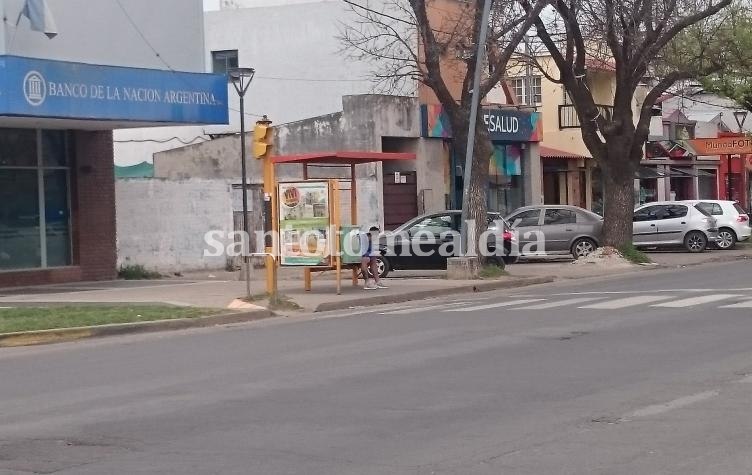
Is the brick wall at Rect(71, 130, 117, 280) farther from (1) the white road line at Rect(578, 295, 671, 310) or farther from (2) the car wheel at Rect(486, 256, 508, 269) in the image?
(1) the white road line at Rect(578, 295, 671, 310)

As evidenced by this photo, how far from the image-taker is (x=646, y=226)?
35.1 m

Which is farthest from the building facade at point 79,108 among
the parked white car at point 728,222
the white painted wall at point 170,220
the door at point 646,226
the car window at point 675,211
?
the parked white car at point 728,222

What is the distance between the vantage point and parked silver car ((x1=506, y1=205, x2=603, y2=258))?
3117 centimetres

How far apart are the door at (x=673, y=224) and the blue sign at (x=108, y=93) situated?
16625 mm

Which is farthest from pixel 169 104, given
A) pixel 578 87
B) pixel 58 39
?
pixel 578 87

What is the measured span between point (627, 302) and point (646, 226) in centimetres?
1734

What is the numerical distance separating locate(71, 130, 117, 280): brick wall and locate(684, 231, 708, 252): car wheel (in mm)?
17975

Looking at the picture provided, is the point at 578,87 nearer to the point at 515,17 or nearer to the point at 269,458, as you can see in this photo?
the point at 515,17

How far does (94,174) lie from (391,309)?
890cm

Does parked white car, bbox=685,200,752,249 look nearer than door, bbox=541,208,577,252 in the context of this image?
No

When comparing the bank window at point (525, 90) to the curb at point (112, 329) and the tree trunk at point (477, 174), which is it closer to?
the tree trunk at point (477, 174)

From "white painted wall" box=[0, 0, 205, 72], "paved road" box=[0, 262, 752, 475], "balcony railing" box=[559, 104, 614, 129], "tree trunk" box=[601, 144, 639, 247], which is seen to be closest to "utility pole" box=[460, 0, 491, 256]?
"white painted wall" box=[0, 0, 205, 72]

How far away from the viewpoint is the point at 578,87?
98.1ft

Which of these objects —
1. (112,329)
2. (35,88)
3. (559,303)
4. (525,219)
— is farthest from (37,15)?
(525,219)
